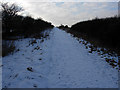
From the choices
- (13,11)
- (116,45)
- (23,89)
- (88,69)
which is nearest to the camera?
(23,89)

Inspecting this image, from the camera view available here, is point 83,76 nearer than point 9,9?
Yes

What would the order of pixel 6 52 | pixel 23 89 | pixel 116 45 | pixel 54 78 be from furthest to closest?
pixel 116 45
pixel 6 52
pixel 54 78
pixel 23 89

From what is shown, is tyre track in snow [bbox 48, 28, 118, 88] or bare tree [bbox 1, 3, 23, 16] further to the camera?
bare tree [bbox 1, 3, 23, 16]

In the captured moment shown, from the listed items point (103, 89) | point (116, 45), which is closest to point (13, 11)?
point (103, 89)

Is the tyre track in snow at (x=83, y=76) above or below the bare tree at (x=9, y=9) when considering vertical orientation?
below

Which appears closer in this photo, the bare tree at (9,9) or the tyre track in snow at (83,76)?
the tyre track in snow at (83,76)

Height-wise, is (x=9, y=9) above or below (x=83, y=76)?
above

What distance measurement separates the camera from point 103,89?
298 centimetres

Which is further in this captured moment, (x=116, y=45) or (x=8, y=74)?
(x=116, y=45)

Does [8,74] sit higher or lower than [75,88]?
higher

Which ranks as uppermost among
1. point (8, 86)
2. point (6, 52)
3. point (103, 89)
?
point (6, 52)

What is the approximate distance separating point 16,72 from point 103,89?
3398 mm

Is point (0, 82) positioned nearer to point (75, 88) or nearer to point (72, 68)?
point (75, 88)

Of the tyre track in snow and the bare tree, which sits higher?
the bare tree
